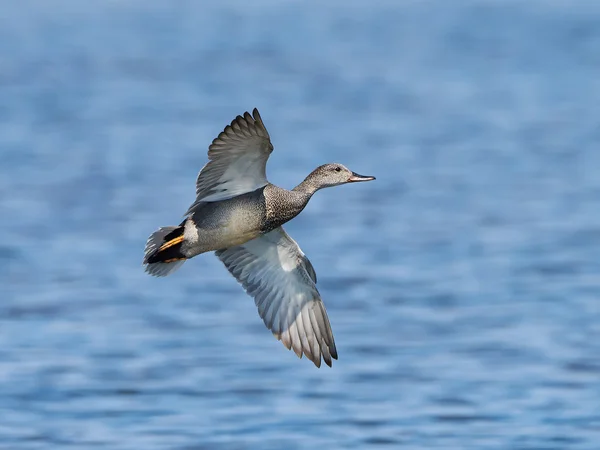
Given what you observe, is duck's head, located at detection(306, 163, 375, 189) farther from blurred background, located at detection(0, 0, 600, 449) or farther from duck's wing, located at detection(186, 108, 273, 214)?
blurred background, located at detection(0, 0, 600, 449)

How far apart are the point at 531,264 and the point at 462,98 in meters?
11.4

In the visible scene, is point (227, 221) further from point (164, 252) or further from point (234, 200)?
point (164, 252)

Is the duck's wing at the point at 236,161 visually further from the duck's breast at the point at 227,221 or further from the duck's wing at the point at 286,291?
the duck's wing at the point at 286,291

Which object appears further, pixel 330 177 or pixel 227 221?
pixel 330 177

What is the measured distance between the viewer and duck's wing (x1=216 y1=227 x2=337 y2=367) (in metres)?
8.28

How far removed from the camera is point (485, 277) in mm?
14148

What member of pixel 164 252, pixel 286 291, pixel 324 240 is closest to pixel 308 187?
pixel 164 252

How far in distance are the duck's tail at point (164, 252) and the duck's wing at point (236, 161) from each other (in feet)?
0.76

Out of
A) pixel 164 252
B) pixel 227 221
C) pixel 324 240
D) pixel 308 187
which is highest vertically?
pixel 324 240

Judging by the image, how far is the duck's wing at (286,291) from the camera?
27.2 feet

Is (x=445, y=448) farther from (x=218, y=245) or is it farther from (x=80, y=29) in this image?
(x=80, y=29)

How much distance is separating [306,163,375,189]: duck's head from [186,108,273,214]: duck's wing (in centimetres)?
35

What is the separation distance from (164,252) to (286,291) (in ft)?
3.89

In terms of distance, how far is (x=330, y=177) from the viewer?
777cm
